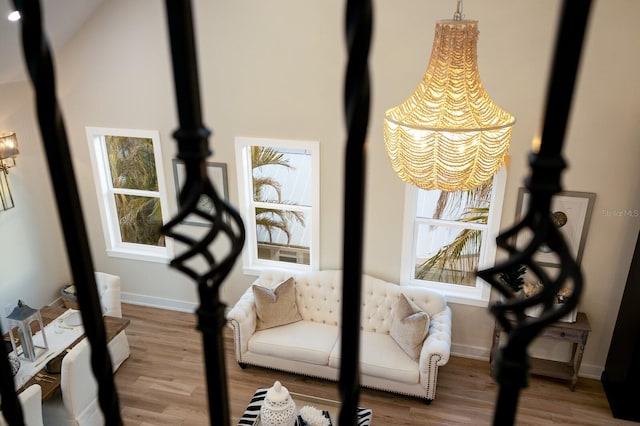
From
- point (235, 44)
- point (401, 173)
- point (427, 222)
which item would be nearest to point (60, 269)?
point (235, 44)

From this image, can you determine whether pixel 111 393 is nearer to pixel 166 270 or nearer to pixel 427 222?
pixel 427 222

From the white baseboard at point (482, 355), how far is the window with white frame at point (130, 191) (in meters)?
3.34

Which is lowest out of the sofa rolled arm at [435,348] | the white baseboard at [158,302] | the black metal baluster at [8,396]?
the white baseboard at [158,302]

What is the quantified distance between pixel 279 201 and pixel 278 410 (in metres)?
2.24

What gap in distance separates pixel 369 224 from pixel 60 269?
3680 mm

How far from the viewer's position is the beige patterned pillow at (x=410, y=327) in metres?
4.34

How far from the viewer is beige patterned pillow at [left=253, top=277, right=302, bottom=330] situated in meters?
4.78

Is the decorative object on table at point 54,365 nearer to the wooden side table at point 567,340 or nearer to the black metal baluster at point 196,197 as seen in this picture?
the wooden side table at point 567,340

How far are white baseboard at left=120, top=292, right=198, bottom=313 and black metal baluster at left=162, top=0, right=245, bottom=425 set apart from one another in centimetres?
528

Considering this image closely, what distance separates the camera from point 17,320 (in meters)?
3.62

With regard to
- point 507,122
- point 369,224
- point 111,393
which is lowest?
point 369,224

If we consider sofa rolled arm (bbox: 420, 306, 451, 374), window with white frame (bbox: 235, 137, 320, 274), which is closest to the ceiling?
window with white frame (bbox: 235, 137, 320, 274)

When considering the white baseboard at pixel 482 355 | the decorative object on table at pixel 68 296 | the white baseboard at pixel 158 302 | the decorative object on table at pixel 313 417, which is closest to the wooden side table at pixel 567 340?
the white baseboard at pixel 482 355

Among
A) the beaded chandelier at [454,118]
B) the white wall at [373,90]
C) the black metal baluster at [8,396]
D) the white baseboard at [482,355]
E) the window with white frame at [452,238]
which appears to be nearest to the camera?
the black metal baluster at [8,396]
